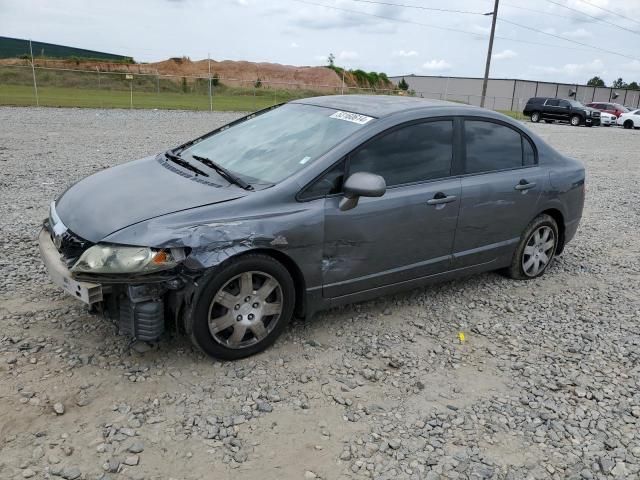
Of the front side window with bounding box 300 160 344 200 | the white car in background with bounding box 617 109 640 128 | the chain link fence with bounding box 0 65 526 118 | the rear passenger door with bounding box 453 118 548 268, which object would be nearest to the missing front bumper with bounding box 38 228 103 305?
the front side window with bounding box 300 160 344 200

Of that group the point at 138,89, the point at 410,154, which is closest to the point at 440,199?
the point at 410,154

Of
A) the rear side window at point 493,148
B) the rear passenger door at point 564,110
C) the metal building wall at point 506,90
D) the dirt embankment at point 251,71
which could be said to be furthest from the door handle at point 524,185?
the dirt embankment at point 251,71

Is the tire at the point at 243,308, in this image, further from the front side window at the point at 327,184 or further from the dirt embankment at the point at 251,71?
the dirt embankment at the point at 251,71

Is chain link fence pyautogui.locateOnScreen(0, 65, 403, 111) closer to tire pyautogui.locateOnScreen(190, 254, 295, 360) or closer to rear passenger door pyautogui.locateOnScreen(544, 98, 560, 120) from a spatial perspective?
rear passenger door pyautogui.locateOnScreen(544, 98, 560, 120)

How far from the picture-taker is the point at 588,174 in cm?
1215

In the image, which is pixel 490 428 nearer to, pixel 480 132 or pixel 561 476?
pixel 561 476

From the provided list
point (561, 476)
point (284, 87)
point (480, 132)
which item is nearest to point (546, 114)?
point (284, 87)

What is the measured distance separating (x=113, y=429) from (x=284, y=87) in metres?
49.1

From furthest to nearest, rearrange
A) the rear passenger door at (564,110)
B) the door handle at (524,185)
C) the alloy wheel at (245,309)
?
1. the rear passenger door at (564,110)
2. the door handle at (524,185)
3. the alloy wheel at (245,309)

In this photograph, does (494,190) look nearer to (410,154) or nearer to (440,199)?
(440,199)

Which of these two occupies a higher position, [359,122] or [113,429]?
[359,122]

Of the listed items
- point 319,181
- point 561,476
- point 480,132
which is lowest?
point 561,476

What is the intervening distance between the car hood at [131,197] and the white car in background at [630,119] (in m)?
36.9

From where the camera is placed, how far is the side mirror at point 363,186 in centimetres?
346
